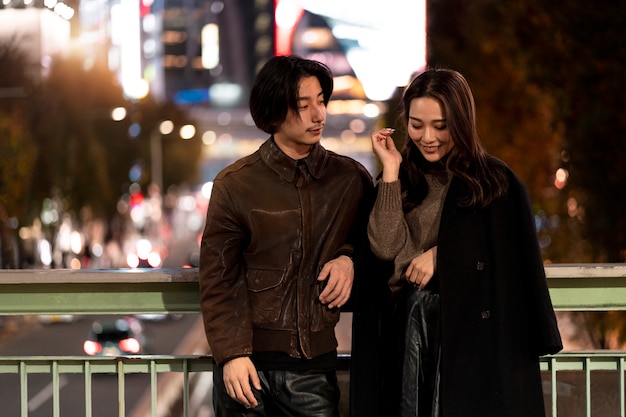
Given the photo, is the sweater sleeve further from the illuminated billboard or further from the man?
the illuminated billboard

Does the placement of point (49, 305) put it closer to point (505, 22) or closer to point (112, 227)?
point (505, 22)

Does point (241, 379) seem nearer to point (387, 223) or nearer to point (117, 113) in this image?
point (387, 223)

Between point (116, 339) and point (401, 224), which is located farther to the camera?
point (116, 339)

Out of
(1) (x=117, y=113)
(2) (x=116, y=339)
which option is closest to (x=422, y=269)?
(2) (x=116, y=339)

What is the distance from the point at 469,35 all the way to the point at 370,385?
21.0 meters

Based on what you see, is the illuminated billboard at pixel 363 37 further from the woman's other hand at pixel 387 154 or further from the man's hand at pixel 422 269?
the man's hand at pixel 422 269

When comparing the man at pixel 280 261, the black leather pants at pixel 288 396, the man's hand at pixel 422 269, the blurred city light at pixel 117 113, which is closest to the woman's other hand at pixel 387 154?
the man at pixel 280 261

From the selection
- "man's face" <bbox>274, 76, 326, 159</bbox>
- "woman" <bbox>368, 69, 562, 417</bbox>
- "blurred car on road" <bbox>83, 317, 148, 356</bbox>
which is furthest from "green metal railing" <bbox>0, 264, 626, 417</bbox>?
"blurred car on road" <bbox>83, 317, 148, 356</bbox>

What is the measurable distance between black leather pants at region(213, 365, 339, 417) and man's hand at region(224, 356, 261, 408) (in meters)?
0.08

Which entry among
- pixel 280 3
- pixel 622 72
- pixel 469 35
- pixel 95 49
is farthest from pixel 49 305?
pixel 280 3

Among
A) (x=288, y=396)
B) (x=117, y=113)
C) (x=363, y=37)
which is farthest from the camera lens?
(x=363, y=37)

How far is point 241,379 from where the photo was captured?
10.5 ft

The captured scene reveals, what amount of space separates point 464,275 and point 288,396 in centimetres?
71

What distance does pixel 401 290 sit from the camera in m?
3.37
